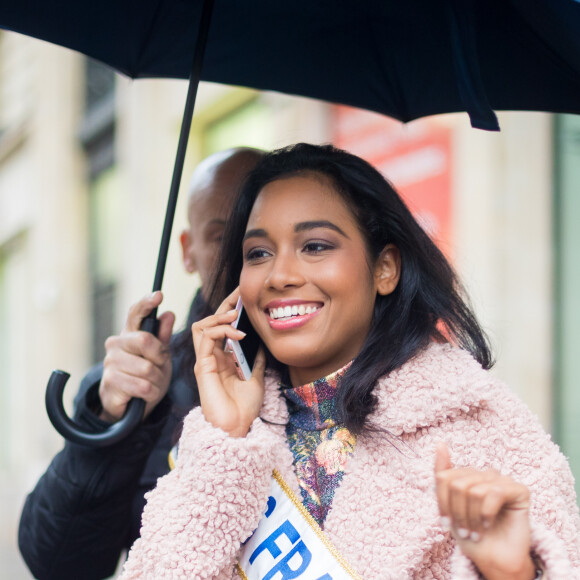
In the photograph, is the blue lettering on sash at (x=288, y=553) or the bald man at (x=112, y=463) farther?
the bald man at (x=112, y=463)

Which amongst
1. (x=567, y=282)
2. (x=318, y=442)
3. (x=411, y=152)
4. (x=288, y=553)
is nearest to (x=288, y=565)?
(x=288, y=553)

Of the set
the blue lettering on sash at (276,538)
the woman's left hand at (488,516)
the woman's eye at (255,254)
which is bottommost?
the woman's left hand at (488,516)

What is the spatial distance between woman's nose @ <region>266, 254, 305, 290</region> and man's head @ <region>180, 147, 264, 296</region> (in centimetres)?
79

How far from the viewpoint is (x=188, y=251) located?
3098 millimetres

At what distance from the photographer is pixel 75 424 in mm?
2260

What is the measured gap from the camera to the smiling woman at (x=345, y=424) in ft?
5.62

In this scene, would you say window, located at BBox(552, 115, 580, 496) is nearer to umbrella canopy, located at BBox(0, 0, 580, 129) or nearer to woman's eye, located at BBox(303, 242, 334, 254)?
umbrella canopy, located at BBox(0, 0, 580, 129)

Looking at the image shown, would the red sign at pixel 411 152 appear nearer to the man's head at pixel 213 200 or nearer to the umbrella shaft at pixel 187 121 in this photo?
the man's head at pixel 213 200

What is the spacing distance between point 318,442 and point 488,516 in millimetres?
656

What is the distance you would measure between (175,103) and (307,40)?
571 centimetres

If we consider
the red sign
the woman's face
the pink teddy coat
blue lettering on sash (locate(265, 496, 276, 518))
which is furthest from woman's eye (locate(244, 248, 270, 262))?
the red sign

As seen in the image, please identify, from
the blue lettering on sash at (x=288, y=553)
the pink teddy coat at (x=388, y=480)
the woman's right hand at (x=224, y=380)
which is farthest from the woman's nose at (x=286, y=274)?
the blue lettering on sash at (x=288, y=553)

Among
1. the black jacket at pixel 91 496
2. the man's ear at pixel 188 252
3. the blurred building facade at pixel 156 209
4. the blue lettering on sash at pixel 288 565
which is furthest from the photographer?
the blurred building facade at pixel 156 209

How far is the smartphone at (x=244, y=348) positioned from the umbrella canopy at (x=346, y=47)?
0.77 metres
